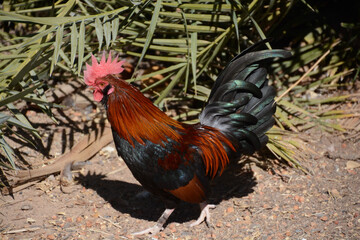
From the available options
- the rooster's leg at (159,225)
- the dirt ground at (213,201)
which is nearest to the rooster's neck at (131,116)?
the rooster's leg at (159,225)

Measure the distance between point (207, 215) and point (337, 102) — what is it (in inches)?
96.4

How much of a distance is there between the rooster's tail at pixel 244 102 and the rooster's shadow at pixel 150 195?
2.27 feet

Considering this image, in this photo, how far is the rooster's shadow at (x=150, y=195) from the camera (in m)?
4.28

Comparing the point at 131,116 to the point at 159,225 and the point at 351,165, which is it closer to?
the point at 159,225

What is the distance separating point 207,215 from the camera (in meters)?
4.00

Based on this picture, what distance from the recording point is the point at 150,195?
4508mm

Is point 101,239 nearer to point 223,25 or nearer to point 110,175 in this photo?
point 110,175

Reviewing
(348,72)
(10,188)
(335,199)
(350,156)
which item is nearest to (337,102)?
(348,72)

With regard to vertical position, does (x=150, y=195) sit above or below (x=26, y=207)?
below

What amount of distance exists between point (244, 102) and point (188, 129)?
58 cm

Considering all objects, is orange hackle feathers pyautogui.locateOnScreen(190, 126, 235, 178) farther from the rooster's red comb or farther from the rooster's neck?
the rooster's red comb

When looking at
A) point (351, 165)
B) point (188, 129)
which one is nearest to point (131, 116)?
point (188, 129)

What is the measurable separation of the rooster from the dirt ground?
0.30m

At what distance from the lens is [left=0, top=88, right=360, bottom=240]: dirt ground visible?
3.79 meters
